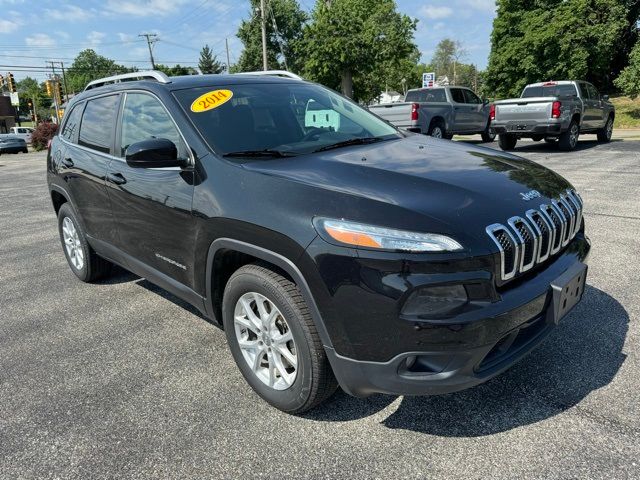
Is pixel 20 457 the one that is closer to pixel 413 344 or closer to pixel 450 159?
pixel 413 344

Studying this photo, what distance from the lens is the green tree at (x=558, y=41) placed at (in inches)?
1146

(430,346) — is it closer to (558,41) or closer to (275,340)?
(275,340)

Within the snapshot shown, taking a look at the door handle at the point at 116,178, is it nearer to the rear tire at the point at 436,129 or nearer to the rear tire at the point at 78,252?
the rear tire at the point at 78,252

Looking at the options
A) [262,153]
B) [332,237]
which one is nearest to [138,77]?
[262,153]

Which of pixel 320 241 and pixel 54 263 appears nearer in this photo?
pixel 320 241

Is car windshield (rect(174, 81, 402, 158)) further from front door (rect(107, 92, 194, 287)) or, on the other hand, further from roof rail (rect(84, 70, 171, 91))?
roof rail (rect(84, 70, 171, 91))

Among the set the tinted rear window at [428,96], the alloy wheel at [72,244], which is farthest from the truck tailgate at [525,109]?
the alloy wheel at [72,244]

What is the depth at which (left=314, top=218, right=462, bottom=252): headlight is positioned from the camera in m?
2.06

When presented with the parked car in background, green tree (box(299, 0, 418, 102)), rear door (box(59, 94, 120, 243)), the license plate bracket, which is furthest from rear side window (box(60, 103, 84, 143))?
the parked car in background

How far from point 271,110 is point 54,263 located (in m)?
3.71

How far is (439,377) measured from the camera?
6.90 feet

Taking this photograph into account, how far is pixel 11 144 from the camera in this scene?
101 feet

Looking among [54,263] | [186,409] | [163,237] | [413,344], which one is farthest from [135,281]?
[413,344]

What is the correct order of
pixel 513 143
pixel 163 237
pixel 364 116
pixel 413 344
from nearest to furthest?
pixel 413 344 < pixel 163 237 < pixel 364 116 < pixel 513 143
